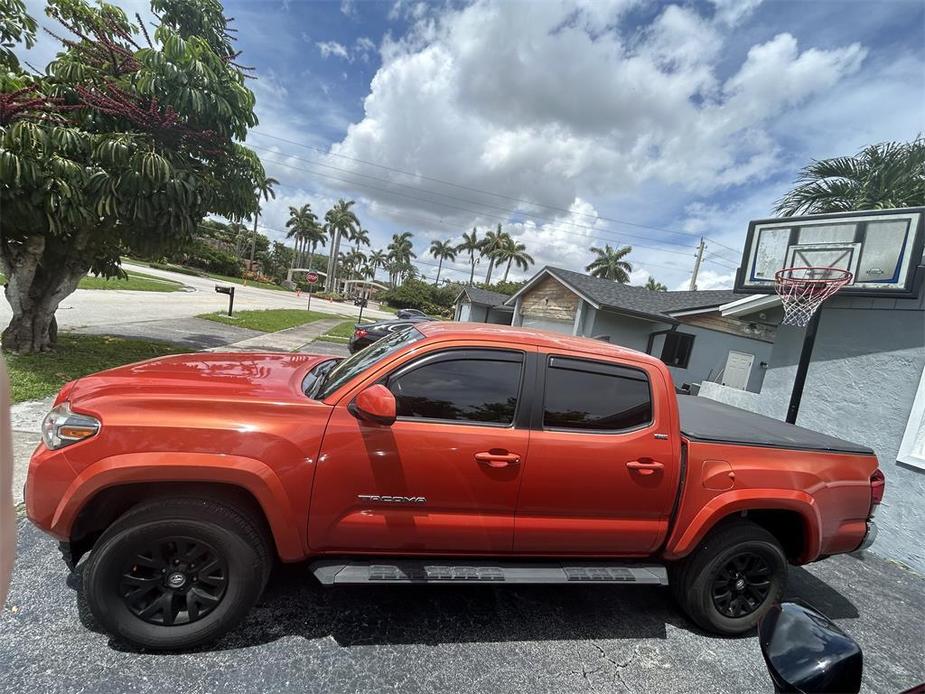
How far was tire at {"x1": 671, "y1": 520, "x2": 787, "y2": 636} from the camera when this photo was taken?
294cm

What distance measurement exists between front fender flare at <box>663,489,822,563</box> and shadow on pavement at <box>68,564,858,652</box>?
0.65 meters

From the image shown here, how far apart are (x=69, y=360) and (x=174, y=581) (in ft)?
22.6

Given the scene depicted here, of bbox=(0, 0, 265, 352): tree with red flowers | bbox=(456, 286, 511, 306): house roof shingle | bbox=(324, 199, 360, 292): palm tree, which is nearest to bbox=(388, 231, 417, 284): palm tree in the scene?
bbox=(324, 199, 360, 292): palm tree

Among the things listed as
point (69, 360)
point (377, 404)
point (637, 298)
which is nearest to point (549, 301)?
point (637, 298)

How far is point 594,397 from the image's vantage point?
2783 millimetres

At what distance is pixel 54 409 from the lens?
2.37m

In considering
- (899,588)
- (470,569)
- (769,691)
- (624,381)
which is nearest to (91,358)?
(470,569)

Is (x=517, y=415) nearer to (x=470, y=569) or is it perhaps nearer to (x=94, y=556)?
(x=470, y=569)

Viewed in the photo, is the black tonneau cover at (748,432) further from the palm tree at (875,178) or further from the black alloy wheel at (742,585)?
the palm tree at (875,178)

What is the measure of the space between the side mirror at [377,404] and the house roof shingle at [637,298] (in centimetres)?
1389

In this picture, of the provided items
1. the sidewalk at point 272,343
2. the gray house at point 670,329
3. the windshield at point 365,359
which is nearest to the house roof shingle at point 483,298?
the gray house at point 670,329

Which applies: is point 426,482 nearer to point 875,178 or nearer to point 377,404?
point 377,404

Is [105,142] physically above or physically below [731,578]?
above

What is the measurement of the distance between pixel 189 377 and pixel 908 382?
6952mm
